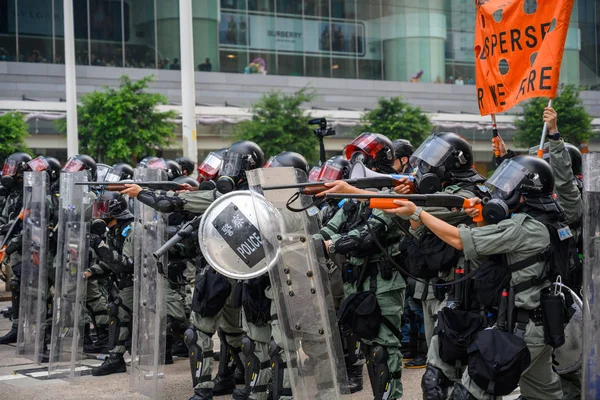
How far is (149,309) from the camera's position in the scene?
734 centimetres

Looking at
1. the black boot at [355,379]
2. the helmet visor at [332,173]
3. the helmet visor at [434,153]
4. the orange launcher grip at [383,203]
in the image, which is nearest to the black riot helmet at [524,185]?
the orange launcher grip at [383,203]

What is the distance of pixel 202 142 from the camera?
107 feet

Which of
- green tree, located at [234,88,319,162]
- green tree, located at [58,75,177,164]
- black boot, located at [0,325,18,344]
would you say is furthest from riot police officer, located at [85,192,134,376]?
green tree, located at [234,88,319,162]

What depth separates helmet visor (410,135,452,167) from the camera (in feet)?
19.9

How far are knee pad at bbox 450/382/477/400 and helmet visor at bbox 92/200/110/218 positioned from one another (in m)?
4.99

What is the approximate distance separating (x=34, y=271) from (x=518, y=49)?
5.42m

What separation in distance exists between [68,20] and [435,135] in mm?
16109

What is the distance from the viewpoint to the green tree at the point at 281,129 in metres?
25.5

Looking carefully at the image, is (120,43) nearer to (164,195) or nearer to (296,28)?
(296,28)

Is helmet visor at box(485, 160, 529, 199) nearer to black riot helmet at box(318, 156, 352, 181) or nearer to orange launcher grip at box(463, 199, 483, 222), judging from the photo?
orange launcher grip at box(463, 199, 483, 222)

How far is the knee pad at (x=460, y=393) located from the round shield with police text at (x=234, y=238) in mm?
1493

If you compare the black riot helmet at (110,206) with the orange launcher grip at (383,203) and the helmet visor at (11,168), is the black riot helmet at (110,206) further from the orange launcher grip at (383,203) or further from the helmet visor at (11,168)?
the orange launcher grip at (383,203)

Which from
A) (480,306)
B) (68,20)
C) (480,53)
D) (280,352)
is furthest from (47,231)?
(68,20)

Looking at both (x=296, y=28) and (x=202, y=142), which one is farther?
(x=296, y=28)
